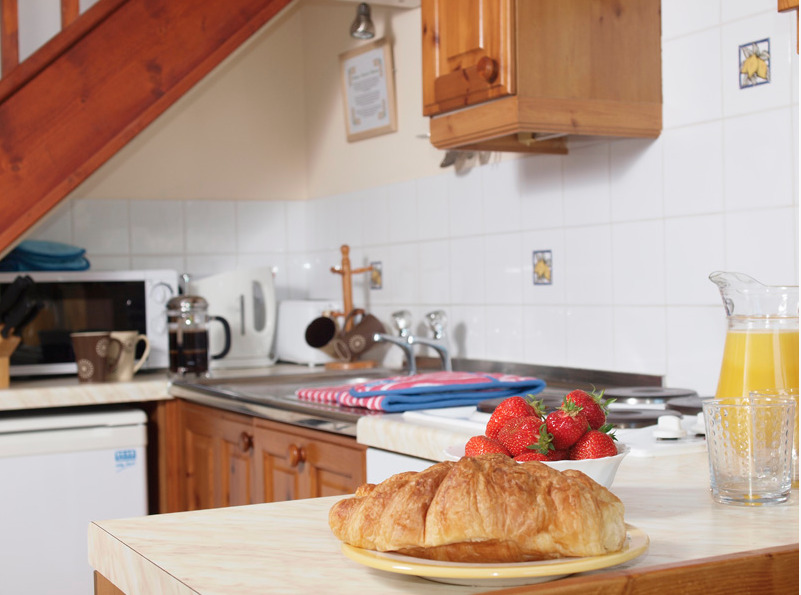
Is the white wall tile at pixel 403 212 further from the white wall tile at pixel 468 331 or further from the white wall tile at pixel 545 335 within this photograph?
the white wall tile at pixel 545 335

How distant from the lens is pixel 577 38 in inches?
83.7

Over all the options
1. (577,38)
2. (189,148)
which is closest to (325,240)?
(189,148)

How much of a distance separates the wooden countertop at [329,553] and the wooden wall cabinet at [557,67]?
1.15 meters

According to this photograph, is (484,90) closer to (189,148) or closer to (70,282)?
(70,282)

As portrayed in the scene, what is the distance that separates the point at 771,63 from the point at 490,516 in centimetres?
146

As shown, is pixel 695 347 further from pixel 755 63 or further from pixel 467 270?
pixel 467 270

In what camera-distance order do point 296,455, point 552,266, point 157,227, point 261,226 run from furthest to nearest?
point 261,226
point 157,227
point 552,266
point 296,455

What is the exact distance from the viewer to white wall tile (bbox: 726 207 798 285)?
6.15 ft

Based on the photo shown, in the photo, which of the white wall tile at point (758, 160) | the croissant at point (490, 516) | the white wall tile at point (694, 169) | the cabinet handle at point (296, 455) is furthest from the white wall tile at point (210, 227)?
the croissant at point (490, 516)

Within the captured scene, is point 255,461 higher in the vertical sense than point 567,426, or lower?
lower

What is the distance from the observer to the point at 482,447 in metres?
0.94

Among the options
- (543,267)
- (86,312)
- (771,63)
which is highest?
(771,63)

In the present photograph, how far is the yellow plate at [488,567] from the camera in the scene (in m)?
0.72

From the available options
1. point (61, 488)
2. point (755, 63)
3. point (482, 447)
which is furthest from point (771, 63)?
point (61, 488)
